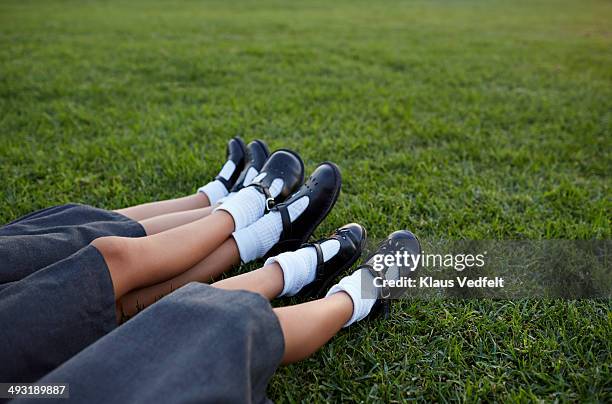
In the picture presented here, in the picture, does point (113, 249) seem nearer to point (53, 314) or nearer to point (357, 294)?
point (53, 314)

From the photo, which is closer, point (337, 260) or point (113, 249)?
point (113, 249)

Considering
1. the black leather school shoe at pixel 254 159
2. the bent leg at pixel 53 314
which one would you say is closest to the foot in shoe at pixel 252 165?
the black leather school shoe at pixel 254 159

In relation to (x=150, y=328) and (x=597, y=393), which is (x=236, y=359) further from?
(x=597, y=393)

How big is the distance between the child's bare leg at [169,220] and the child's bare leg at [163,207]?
0.11 m

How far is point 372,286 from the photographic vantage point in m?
1.63

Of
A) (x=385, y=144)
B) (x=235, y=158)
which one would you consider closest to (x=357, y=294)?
(x=235, y=158)

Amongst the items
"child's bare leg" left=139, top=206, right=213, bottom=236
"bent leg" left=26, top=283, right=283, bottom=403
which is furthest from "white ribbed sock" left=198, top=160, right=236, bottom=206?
"bent leg" left=26, top=283, right=283, bottom=403

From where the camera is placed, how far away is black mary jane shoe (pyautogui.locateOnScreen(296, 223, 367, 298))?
1.73 m

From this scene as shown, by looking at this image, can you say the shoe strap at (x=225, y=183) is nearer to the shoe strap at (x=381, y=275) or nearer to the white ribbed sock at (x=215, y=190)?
the white ribbed sock at (x=215, y=190)

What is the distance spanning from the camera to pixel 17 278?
1317 millimetres

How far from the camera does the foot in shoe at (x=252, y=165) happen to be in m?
2.24


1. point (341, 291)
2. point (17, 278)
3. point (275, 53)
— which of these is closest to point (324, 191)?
point (341, 291)

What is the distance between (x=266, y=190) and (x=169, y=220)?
16.4 inches

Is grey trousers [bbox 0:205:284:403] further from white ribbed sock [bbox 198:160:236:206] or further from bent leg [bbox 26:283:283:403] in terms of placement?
white ribbed sock [bbox 198:160:236:206]
